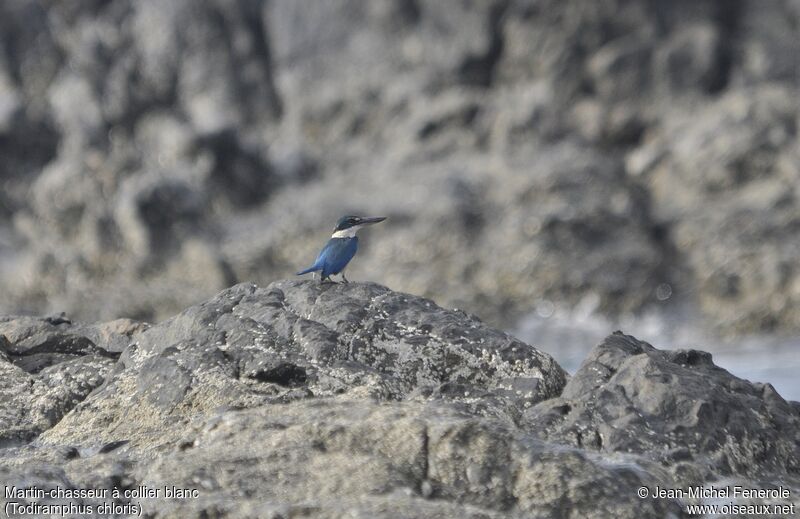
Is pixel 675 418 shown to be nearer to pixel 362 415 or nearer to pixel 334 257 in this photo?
pixel 362 415

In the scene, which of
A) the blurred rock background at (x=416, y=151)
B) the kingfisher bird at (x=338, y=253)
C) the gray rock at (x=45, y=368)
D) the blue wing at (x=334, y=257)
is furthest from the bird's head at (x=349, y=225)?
the blurred rock background at (x=416, y=151)

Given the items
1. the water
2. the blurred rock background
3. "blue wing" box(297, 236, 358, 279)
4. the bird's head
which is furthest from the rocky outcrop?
the blurred rock background

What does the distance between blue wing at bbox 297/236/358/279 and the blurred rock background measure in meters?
15.8

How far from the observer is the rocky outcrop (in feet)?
19.4

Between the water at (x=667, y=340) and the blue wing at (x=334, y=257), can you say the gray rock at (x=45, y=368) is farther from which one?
the water at (x=667, y=340)

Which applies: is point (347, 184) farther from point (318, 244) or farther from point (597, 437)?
point (597, 437)

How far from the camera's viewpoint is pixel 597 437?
7.02 m

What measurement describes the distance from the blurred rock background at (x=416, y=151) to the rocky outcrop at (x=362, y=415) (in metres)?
17.0

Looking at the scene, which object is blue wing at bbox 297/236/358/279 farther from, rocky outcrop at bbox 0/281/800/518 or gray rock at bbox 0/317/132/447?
gray rock at bbox 0/317/132/447

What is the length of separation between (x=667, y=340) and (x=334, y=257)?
15892 millimetres

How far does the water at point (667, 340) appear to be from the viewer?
20.9 metres

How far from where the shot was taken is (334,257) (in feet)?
32.5

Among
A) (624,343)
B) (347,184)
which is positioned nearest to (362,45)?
(347,184)

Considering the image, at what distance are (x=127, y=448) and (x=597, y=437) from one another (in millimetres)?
2987
